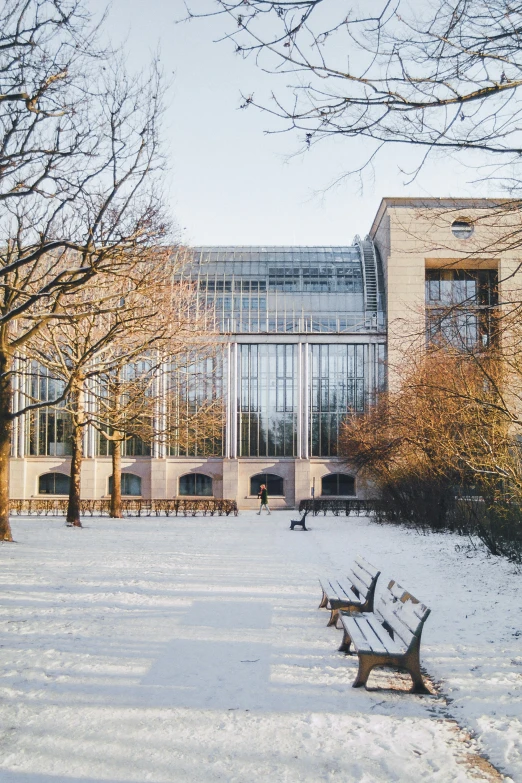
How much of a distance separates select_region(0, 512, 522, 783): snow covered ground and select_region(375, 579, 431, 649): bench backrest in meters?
0.45

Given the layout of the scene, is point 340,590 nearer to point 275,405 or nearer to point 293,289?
point 275,405

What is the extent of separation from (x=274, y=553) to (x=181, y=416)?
11785 millimetres

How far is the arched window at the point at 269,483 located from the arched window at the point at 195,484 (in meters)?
2.78

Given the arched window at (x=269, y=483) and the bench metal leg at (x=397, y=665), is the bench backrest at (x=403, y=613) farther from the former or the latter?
the arched window at (x=269, y=483)

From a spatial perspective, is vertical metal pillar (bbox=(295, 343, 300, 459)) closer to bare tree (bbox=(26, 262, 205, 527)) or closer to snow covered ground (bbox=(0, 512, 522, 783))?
bare tree (bbox=(26, 262, 205, 527))

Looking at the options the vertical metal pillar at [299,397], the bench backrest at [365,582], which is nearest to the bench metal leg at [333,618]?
the bench backrest at [365,582]

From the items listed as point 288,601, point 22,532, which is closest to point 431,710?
point 288,601

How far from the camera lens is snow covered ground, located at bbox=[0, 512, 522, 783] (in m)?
4.44

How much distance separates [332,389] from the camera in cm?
4378

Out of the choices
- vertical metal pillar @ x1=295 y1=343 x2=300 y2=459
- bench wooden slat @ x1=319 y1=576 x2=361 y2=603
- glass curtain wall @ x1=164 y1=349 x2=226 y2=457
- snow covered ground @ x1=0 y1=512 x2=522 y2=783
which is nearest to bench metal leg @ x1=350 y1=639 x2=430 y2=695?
snow covered ground @ x1=0 y1=512 x2=522 y2=783

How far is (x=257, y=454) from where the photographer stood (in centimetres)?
4353

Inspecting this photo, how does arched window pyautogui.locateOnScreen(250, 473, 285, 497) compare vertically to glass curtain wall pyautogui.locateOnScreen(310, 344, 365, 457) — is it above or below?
below

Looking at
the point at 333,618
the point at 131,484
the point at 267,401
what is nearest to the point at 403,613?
the point at 333,618

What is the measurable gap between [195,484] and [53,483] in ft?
30.5
